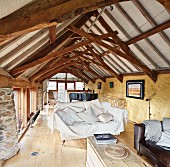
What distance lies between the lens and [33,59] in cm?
A: 494

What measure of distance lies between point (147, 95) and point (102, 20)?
3622 millimetres

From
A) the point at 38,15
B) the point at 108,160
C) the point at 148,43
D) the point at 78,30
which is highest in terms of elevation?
the point at 78,30

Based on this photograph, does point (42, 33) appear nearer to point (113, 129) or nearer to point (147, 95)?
point (113, 129)

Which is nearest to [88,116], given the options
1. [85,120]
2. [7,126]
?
[85,120]

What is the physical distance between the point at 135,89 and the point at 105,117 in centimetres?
310

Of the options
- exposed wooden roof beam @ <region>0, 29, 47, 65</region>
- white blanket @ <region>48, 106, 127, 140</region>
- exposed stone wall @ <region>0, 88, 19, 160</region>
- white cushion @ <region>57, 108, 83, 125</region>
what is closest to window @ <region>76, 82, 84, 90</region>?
white cushion @ <region>57, 108, 83, 125</region>

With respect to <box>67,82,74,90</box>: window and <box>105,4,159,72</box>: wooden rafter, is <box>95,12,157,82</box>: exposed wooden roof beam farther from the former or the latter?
<box>67,82,74,90</box>: window

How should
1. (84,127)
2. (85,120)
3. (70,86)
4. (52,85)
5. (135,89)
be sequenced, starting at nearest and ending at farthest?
1. (84,127)
2. (85,120)
3. (135,89)
4. (52,85)
5. (70,86)

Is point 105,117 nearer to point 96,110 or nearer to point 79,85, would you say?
point 96,110

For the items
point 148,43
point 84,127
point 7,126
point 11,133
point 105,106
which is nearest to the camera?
point 7,126

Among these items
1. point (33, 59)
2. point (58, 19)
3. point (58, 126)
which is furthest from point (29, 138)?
point (58, 19)

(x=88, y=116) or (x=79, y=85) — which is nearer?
(x=88, y=116)

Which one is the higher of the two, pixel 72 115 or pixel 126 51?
pixel 126 51

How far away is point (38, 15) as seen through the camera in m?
1.46
